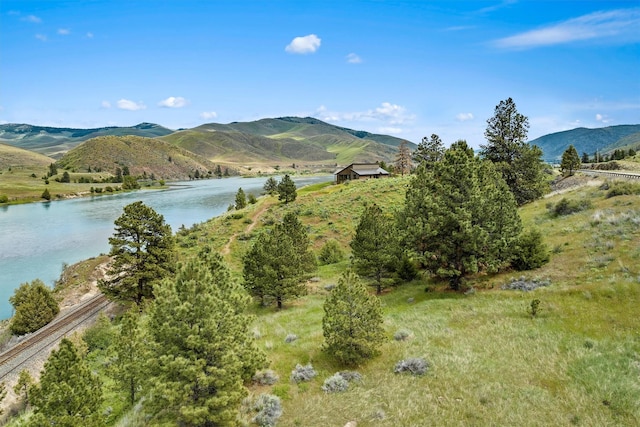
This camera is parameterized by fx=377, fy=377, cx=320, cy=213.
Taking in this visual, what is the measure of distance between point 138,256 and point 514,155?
3758 centimetres

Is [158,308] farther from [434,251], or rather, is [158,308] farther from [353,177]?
[353,177]

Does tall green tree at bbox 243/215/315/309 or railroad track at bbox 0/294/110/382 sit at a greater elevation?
tall green tree at bbox 243/215/315/309

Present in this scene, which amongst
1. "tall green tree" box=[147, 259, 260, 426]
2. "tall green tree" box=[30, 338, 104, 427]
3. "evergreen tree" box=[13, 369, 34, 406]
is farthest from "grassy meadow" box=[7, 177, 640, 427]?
"evergreen tree" box=[13, 369, 34, 406]

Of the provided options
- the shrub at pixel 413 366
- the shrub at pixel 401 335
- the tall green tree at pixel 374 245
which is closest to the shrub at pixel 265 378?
the shrub at pixel 413 366

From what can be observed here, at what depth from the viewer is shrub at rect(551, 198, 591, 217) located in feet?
101

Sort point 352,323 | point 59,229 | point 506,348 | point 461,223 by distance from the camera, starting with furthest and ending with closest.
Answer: point 59,229
point 461,223
point 352,323
point 506,348

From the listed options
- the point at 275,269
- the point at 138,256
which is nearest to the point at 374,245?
the point at 275,269

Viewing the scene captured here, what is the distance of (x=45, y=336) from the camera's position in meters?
29.0

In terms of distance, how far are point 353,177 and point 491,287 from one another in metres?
62.6

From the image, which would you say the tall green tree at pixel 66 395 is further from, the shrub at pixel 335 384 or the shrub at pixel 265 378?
the shrub at pixel 335 384

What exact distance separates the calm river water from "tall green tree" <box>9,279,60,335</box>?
712 centimetres

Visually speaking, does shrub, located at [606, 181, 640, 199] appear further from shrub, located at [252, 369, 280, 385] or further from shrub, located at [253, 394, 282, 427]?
shrub, located at [253, 394, 282, 427]

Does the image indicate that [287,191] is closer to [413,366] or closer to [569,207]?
[569,207]

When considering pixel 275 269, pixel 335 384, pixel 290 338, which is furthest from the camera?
pixel 275 269
